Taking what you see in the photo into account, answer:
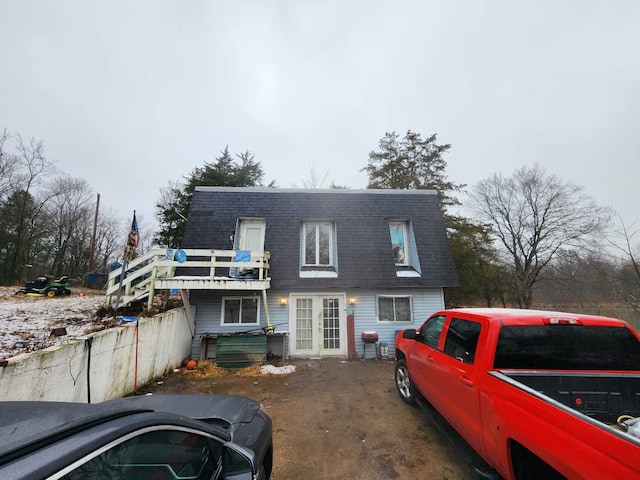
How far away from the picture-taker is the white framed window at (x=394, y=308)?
29.5 ft

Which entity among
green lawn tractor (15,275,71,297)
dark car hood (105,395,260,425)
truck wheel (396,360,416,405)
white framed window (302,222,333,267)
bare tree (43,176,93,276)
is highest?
bare tree (43,176,93,276)

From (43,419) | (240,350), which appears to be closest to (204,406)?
(43,419)

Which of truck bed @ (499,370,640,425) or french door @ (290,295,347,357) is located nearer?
truck bed @ (499,370,640,425)

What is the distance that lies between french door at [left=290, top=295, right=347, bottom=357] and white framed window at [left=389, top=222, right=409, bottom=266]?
2865mm

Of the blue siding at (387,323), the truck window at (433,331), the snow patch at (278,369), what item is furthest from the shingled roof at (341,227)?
the truck window at (433,331)

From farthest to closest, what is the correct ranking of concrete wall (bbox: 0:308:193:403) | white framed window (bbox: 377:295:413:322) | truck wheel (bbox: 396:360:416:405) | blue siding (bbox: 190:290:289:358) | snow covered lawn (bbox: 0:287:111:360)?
white framed window (bbox: 377:295:413:322)
blue siding (bbox: 190:290:289:358)
truck wheel (bbox: 396:360:416:405)
snow covered lawn (bbox: 0:287:111:360)
concrete wall (bbox: 0:308:193:403)

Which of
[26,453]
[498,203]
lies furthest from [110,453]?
[498,203]

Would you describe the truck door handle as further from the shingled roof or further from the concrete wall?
the shingled roof

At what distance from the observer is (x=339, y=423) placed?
4.37 meters

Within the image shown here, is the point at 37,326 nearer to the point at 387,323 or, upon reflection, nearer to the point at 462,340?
the point at 462,340

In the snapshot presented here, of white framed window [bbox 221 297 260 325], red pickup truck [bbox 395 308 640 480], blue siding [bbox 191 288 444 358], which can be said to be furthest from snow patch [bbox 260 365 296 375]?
red pickup truck [bbox 395 308 640 480]

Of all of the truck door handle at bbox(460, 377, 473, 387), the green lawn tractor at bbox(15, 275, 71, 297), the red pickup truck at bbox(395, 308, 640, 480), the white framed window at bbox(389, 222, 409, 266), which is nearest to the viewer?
the red pickup truck at bbox(395, 308, 640, 480)

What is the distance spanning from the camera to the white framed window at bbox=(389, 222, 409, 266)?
988 centimetres

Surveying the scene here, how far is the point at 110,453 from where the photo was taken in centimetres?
114
